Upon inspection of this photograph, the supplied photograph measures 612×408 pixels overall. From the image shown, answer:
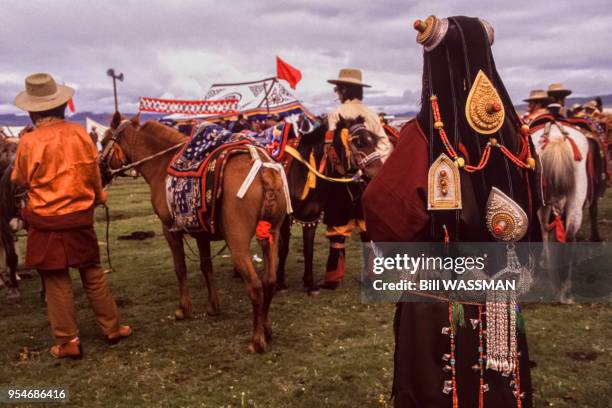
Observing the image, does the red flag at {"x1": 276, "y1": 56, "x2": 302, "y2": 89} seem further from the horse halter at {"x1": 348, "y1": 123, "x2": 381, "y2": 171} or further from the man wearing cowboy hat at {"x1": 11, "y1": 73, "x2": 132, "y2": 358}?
the man wearing cowboy hat at {"x1": 11, "y1": 73, "x2": 132, "y2": 358}

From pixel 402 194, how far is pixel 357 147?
14.4ft

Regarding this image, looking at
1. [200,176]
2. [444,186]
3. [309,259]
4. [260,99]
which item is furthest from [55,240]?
[260,99]

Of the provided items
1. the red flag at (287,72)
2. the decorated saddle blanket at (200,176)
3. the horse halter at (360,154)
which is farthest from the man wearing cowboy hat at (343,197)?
the red flag at (287,72)

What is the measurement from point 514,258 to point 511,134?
0.61m

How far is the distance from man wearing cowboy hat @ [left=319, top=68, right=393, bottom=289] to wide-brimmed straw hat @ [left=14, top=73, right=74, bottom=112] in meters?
3.47

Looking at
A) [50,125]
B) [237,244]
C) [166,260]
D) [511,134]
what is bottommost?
[166,260]

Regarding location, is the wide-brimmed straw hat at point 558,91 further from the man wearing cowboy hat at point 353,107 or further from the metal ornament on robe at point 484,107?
the metal ornament on robe at point 484,107

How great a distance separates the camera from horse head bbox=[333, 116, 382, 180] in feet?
21.6

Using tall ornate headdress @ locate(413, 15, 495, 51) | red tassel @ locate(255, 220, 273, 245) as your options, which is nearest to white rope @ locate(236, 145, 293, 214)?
red tassel @ locate(255, 220, 273, 245)

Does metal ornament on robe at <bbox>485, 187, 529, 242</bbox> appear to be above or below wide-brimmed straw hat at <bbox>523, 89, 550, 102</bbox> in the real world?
below

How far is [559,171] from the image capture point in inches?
252

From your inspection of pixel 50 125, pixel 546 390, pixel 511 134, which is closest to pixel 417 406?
pixel 511 134

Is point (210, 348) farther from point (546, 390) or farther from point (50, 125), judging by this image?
point (546, 390)

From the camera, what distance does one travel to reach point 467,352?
248 centimetres
